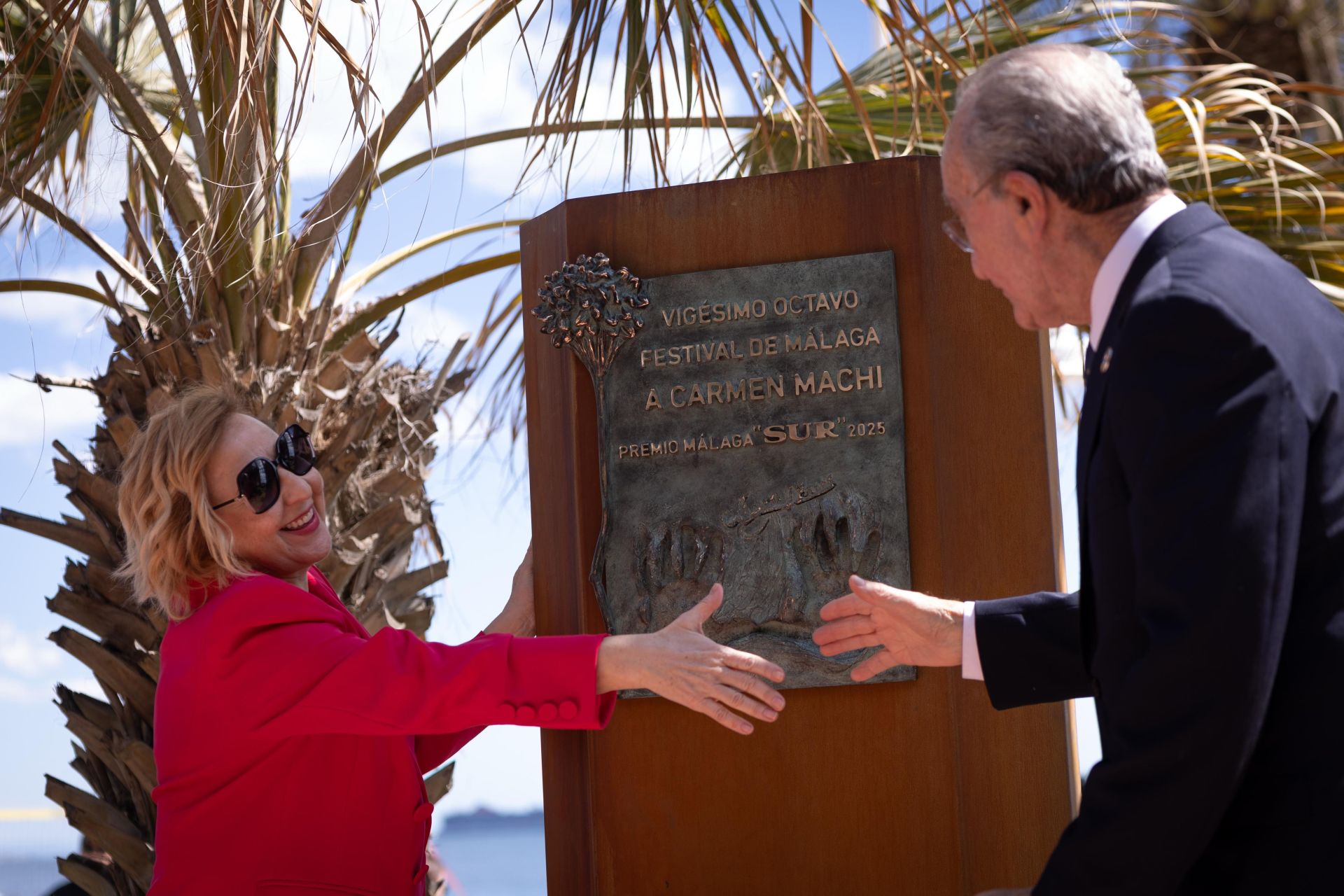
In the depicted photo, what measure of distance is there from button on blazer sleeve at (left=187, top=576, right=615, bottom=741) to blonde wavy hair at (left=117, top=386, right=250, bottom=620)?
18 centimetres

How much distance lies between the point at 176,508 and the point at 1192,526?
2235mm

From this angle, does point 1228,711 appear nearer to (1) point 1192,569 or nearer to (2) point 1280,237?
(1) point 1192,569

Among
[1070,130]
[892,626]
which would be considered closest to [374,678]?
[892,626]

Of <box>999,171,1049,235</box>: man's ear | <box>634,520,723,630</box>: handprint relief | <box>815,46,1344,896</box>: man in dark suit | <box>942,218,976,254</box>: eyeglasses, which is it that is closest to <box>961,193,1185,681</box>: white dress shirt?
<box>815,46,1344,896</box>: man in dark suit

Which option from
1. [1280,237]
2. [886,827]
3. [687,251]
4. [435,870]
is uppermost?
[1280,237]

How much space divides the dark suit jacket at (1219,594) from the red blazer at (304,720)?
128 cm

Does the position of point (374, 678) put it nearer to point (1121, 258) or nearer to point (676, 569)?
point (676, 569)

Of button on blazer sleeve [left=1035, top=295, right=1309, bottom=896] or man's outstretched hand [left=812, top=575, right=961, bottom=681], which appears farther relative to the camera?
man's outstretched hand [left=812, top=575, right=961, bottom=681]

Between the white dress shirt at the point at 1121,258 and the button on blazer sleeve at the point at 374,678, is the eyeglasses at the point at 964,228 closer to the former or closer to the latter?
the white dress shirt at the point at 1121,258

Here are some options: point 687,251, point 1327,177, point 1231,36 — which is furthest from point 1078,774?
point 1231,36

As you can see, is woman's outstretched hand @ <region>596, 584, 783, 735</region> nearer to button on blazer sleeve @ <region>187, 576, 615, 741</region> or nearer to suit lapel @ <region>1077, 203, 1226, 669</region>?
button on blazer sleeve @ <region>187, 576, 615, 741</region>

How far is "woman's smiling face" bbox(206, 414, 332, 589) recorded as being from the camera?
3.04 metres

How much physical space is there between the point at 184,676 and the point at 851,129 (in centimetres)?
356

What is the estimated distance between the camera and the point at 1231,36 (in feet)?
36.5
